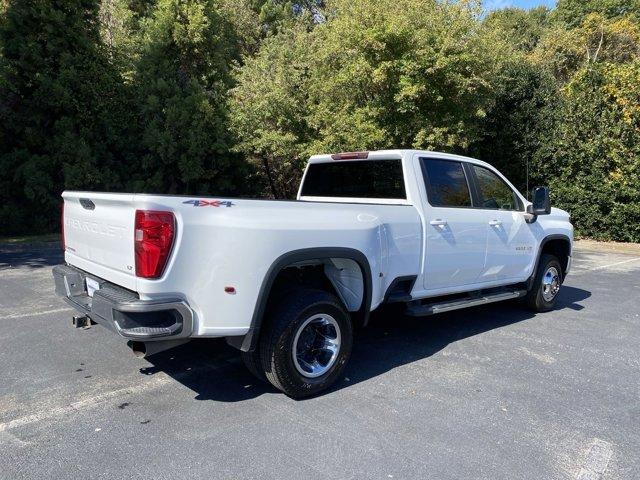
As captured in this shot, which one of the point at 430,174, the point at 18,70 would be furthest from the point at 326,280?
the point at 18,70

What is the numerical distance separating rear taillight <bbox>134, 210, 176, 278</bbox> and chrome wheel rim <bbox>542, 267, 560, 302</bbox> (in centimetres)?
523

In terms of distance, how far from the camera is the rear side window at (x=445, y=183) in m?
5.05

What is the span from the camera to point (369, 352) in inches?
197

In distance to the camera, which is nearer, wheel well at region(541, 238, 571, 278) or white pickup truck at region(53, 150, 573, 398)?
white pickup truck at region(53, 150, 573, 398)

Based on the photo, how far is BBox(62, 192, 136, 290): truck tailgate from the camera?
132 inches

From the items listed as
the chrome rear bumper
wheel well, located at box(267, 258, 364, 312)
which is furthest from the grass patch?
wheel well, located at box(267, 258, 364, 312)

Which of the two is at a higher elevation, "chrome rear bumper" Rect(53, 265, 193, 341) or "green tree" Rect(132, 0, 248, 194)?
"green tree" Rect(132, 0, 248, 194)

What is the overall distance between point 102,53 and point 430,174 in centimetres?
1401

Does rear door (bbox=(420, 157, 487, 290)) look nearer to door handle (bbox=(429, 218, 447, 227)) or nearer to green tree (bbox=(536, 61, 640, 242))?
door handle (bbox=(429, 218, 447, 227))

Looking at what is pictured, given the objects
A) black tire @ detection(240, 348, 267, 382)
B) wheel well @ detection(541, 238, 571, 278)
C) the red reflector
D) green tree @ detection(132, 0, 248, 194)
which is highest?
green tree @ detection(132, 0, 248, 194)

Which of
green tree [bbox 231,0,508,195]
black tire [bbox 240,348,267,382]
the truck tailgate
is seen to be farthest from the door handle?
green tree [bbox 231,0,508,195]

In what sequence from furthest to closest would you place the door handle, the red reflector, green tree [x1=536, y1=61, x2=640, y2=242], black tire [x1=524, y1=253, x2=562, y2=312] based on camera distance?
1. green tree [x1=536, y1=61, x2=640, y2=242]
2. black tire [x1=524, y1=253, x2=562, y2=312]
3. the red reflector
4. the door handle

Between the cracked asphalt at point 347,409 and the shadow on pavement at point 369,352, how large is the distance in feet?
0.07

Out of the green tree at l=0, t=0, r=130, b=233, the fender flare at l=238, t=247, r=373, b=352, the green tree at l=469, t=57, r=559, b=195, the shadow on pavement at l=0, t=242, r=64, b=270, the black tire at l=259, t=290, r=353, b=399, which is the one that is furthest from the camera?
the green tree at l=469, t=57, r=559, b=195
